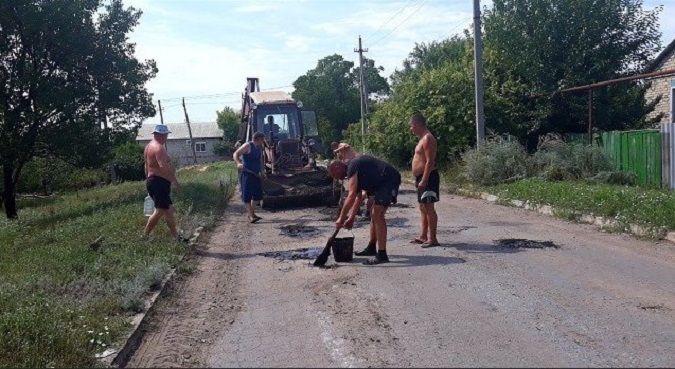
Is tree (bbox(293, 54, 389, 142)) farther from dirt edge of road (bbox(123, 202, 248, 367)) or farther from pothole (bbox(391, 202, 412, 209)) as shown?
dirt edge of road (bbox(123, 202, 248, 367))

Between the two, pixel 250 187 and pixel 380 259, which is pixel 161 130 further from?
pixel 380 259

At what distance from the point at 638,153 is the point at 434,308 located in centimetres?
1140

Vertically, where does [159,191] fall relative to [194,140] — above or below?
above

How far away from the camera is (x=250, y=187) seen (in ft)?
45.0

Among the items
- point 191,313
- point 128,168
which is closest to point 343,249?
point 191,313

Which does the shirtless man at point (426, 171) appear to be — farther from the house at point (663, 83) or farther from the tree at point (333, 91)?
the tree at point (333, 91)

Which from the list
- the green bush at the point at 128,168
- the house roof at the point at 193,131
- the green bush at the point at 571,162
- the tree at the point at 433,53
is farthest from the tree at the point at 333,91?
the green bush at the point at 571,162

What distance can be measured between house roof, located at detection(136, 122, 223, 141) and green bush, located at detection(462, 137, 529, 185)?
6669cm

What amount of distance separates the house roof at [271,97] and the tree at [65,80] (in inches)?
294

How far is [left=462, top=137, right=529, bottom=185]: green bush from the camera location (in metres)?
18.5

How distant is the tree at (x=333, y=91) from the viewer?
62.4 meters

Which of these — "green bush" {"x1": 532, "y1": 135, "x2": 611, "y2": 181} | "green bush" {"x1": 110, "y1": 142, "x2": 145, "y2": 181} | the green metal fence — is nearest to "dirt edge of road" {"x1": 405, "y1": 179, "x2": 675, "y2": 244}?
"green bush" {"x1": 532, "y1": 135, "x2": 611, "y2": 181}

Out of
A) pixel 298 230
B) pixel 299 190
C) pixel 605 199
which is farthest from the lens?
pixel 299 190

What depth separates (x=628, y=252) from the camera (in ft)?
30.7
